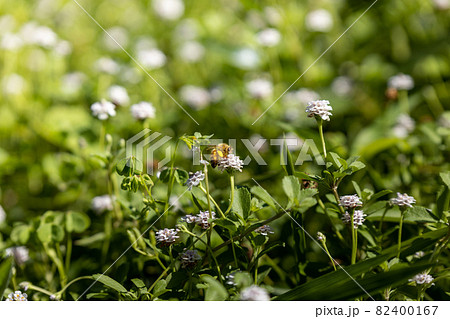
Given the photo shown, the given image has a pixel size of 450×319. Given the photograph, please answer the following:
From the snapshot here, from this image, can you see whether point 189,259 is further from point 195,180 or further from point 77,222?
point 77,222

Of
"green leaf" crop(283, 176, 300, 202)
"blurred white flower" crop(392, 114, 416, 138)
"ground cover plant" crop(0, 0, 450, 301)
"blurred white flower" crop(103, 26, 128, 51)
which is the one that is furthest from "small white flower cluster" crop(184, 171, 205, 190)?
"blurred white flower" crop(103, 26, 128, 51)

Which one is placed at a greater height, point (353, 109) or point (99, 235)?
point (353, 109)

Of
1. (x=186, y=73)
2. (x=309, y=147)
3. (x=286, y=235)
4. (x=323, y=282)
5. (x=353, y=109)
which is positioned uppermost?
(x=186, y=73)

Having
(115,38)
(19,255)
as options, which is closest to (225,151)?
(19,255)

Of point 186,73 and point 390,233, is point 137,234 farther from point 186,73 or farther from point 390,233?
point 186,73

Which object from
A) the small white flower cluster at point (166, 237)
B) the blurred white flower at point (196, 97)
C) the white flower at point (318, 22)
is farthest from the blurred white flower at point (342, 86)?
the small white flower cluster at point (166, 237)

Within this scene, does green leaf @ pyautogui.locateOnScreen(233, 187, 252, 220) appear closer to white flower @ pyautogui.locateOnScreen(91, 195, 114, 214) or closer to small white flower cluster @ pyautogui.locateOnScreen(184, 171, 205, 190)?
small white flower cluster @ pyautogui.locateOnScreen(184, 171, 205, 190)

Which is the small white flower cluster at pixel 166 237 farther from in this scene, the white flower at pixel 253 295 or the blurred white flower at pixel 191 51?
the blurred white flower at pixel 191 51

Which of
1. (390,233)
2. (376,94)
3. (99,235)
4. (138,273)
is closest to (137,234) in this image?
(138,273)
